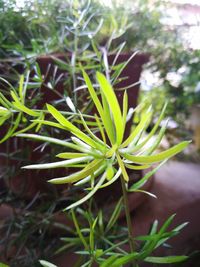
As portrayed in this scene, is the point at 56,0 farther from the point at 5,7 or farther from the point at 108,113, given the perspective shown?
the point at 108,113

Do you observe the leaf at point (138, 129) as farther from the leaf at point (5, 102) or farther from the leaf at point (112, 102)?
the leaf at point (5, 102)

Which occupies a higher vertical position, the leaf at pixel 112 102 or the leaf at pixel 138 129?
the leaf at pixel 112 102

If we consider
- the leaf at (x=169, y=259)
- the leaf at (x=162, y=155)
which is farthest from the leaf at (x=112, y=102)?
the leaf at (x=169, y=259)

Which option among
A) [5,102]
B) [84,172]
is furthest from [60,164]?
[5,102]

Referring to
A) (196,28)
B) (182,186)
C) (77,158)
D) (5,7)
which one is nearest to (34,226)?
(77,158)

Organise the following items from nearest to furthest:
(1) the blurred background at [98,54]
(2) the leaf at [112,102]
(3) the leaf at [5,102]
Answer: (2) the leaf at [112,102] < (3) the leaf at [5,102] < (1) the blurred background at [98,54]

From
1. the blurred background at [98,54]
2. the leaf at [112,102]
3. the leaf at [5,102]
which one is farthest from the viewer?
the blurred background at [98,54]

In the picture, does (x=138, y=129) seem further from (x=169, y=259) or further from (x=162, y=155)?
(x=169, y=259)
